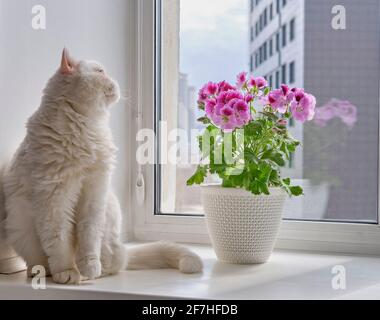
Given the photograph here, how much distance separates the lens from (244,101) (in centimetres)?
158

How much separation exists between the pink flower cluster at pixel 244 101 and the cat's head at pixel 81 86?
32 centimetres

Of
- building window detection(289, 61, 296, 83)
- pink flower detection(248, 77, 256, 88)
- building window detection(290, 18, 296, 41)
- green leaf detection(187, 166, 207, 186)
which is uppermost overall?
building window detection(290, 18, 296, 41)

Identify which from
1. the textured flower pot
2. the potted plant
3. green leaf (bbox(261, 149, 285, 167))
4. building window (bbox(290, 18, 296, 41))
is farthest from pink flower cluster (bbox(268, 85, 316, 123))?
building window (bbox(290, 18, 296, 41))

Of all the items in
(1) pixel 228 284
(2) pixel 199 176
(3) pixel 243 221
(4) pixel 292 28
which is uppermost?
(4) pixel 292 28

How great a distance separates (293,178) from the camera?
192 cm

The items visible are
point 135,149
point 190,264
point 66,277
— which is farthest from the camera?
point 135,149

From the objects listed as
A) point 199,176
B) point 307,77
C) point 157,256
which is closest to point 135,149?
point 199,176

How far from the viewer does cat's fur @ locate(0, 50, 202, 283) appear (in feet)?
4.50

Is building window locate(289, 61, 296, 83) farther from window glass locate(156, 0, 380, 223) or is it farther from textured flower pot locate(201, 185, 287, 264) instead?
textured flower pot locate(201, 185, 287, 264)

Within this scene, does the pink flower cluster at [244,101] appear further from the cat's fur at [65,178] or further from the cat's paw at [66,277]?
the cat's paw at [66,277]

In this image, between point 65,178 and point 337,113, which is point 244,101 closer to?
point 337,113

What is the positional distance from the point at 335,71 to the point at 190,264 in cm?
82

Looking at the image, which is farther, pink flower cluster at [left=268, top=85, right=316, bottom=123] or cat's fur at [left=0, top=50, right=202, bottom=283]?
Result: pink flower cluster at [left=268, top=85, right=316, bottom=123]
